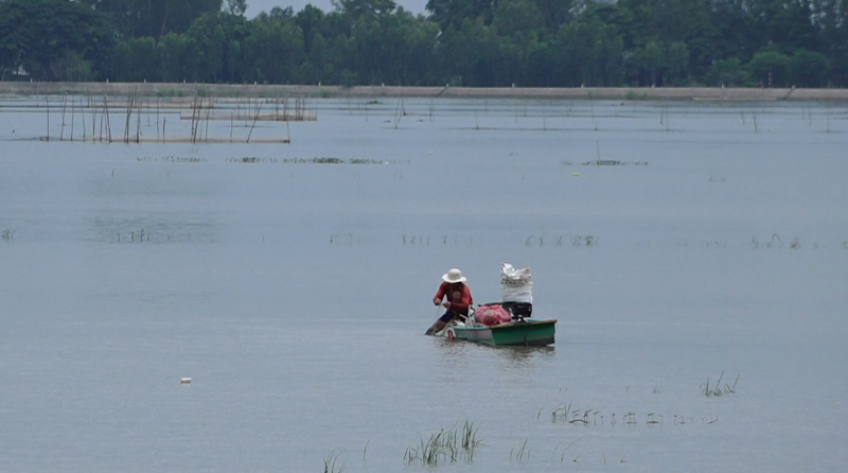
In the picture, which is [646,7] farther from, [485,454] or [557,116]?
[485,454]

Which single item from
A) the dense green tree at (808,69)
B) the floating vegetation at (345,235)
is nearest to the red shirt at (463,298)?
the floating vegetation at (345,235)

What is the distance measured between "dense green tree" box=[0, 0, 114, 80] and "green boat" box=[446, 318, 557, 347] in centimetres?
11807

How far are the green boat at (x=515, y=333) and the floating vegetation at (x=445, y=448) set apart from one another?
3.61m

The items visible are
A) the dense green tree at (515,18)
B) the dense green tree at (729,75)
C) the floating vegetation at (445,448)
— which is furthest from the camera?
the dense green tree at (515,18)

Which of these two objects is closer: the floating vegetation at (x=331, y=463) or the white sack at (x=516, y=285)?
the floating vegetation at (x=331, y=463)

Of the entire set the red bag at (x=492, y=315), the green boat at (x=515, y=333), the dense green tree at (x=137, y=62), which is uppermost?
the dense green tree at (x=137, y=62)

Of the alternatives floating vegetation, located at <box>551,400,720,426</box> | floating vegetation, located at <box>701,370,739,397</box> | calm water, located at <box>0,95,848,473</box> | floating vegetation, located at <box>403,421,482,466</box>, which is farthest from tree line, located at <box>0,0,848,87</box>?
floating vegetation, located at <box>403,421,482,466</box>

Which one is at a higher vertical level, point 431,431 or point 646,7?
point 646,7

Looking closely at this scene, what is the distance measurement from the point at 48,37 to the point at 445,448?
126448mm

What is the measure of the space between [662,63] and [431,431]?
395 ft

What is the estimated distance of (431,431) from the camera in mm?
13609

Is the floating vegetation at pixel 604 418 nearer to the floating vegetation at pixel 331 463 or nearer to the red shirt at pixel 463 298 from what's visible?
the floating vegetation at pixel 331 463

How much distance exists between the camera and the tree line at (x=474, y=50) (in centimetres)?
13250

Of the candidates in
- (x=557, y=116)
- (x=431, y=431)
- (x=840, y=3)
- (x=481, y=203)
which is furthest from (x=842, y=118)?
(x=431, y=431)
